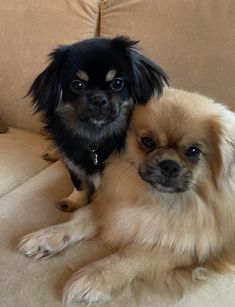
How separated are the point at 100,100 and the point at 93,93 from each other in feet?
0.13

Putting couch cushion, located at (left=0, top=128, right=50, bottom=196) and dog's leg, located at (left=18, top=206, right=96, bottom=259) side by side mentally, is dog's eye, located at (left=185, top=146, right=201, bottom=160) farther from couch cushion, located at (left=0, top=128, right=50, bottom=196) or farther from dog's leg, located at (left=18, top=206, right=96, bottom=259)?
couch cushion, located at (left=0, top=128, right=50, bottom=196)

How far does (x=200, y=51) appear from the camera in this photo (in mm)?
1404

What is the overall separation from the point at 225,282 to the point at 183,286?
0.11 meters

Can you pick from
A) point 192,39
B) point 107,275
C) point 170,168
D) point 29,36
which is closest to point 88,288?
point 107,275

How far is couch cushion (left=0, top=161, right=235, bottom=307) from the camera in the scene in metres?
0.91

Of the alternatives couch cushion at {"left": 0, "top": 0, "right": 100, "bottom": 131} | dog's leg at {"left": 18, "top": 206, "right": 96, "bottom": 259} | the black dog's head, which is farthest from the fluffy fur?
couch cushion at {"left": 0, "top": 0, "right": 100, "bottom": 131}

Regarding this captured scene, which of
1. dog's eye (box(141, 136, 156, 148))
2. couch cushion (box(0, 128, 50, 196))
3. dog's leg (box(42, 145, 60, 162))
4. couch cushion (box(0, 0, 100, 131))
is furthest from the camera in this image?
couch cushion (box(0, 0, 100, 131))

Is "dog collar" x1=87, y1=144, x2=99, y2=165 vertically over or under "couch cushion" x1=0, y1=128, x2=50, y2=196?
over

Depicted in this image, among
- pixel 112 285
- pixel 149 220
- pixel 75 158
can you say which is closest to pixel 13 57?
pixel 75 158

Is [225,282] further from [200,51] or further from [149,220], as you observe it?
[200,51]

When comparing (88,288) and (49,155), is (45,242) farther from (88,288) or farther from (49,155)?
(49,155)

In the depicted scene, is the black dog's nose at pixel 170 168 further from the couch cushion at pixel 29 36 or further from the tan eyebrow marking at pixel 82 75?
the couch cushion at pixel 29 36

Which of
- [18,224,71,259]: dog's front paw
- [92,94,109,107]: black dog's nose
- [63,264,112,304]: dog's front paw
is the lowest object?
[63,264,112,304]: dog's front paw

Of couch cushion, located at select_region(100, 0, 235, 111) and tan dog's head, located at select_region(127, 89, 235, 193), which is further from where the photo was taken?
couch cushion, located at select_region(100, 0, 235, 111)
